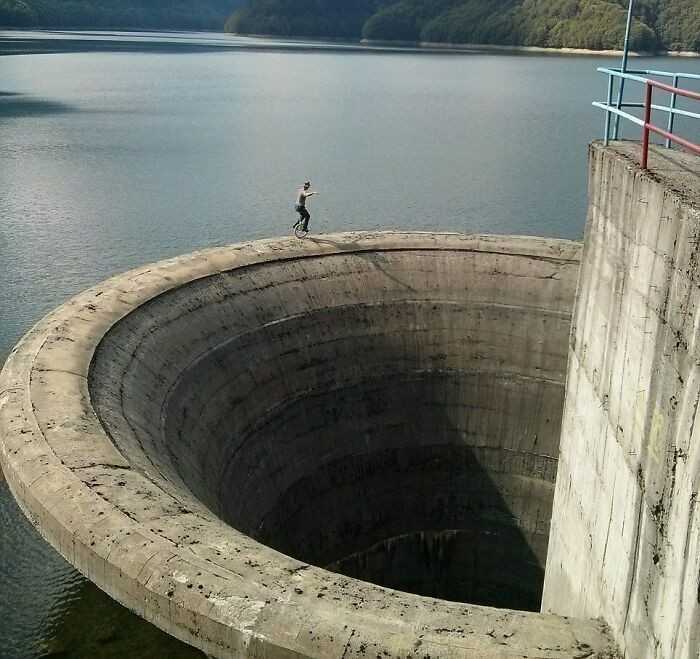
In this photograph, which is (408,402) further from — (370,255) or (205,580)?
(205,580)

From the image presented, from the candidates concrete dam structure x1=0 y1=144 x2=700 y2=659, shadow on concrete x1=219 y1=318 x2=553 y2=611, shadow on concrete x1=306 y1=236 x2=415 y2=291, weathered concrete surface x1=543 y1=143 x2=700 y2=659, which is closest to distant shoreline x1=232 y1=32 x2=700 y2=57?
shadow on concrete x1=306 y1=236 x2=415 y2=291

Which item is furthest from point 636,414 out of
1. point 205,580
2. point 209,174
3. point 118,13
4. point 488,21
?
point 118,13

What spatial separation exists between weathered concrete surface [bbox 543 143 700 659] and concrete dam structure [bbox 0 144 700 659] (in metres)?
0.04

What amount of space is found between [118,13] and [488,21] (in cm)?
7465

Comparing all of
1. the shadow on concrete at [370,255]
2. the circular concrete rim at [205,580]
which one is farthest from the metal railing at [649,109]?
the shadow on concrete at [370,255]

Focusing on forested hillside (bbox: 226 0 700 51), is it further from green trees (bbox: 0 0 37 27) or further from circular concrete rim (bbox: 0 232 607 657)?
circular concrete rim (bbox: 0 232 607 657)

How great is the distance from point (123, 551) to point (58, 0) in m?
130

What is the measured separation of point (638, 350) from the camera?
6.75m

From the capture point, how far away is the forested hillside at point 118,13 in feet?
339

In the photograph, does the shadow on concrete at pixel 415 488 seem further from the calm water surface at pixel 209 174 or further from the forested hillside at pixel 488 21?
the forested hillside at pixel 488 21

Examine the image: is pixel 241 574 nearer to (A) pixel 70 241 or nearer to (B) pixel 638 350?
(B) pixel 638 350

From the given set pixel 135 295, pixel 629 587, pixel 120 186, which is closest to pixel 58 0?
pixel 120 186

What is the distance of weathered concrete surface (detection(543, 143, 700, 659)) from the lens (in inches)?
218

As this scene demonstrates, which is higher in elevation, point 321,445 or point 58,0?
point 58,0
